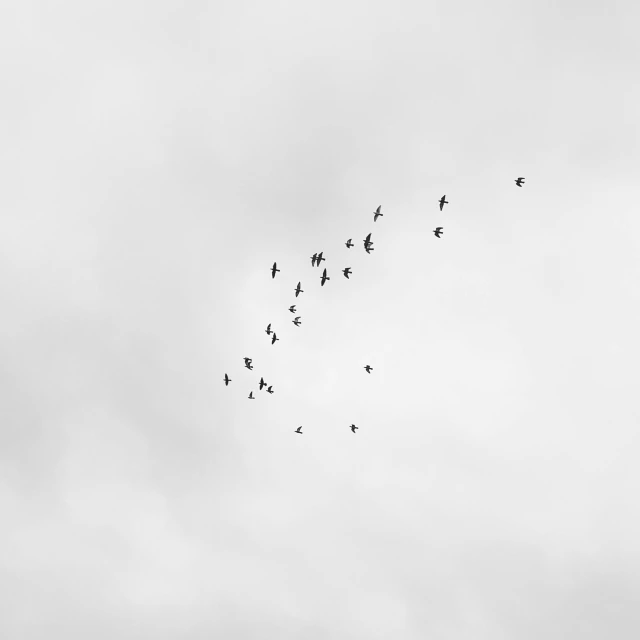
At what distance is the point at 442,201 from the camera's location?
196 meters

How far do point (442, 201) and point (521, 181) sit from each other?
18578 mm

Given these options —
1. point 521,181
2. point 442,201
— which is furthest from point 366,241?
point 521,181

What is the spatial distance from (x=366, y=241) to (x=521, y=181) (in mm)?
38461

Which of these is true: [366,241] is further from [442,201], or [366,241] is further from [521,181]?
[521,181]

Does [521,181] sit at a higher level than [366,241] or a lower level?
higher

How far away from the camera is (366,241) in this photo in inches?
7844

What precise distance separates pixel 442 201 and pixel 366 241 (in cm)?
2017

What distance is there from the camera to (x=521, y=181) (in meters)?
193
